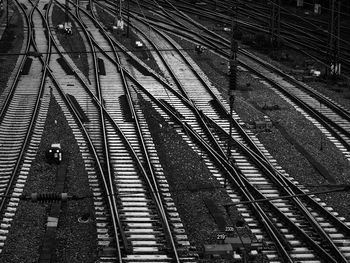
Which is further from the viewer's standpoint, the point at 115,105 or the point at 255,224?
the point at 115,105

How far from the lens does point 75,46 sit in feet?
126

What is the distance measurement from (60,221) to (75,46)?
22.1 m

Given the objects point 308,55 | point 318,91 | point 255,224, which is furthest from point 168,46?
point 255,224

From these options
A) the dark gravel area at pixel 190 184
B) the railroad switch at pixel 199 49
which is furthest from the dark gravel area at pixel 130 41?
the dark gravel area at pixel 190 184

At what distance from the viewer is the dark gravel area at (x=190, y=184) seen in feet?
56.6

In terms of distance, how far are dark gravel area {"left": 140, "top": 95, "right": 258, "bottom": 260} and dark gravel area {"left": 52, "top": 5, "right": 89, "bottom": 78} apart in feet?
31.9

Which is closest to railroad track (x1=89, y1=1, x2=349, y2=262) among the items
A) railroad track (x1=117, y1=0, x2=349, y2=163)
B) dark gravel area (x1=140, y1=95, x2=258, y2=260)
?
dark gravel area (x1=140, y1=95, x2=258, y2=260)

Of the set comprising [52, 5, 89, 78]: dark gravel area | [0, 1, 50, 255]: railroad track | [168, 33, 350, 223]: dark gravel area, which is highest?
[52, 5, 89, 78]: dark gravel area

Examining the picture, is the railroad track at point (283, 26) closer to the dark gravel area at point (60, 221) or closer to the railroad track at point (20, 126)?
the railroad track at point (20, 126)

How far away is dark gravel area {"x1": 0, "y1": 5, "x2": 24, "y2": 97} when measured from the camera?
32156 millimetres

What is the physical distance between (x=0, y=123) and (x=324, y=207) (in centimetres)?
1186

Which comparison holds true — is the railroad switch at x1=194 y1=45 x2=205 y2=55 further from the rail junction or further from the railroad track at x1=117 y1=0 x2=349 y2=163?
the railroad track at x1=117 y1=0 x2=349 y2=163

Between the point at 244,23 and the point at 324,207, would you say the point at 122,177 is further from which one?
the point at 244,23

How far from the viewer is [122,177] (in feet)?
66.5
